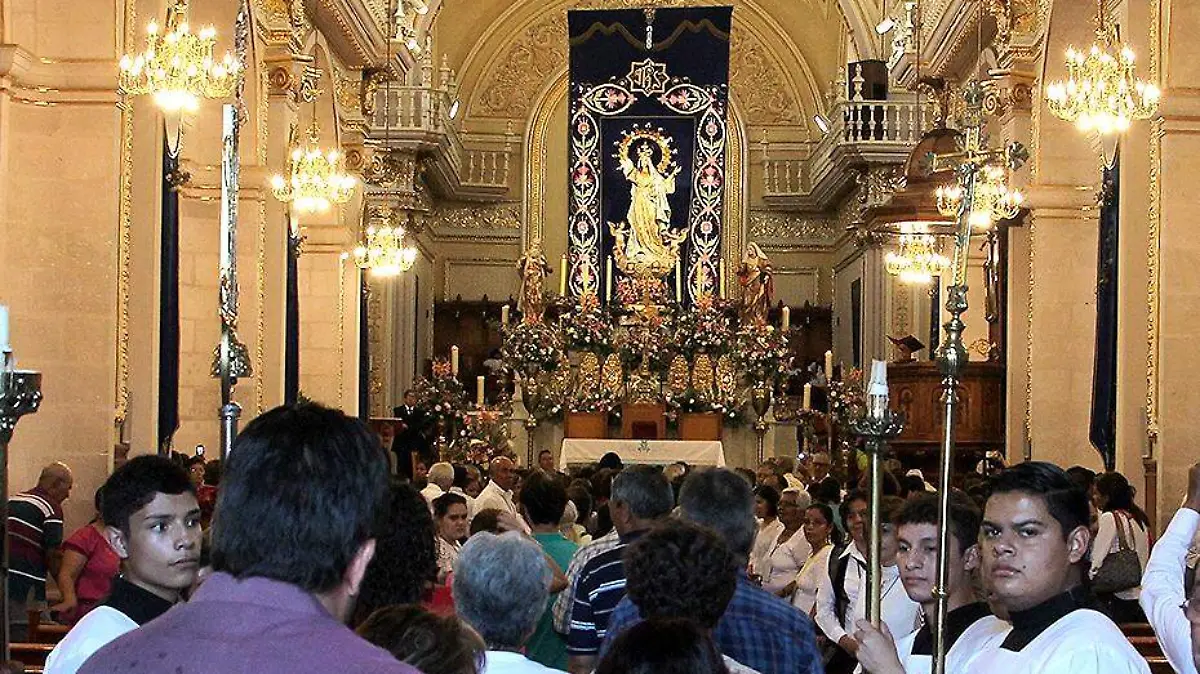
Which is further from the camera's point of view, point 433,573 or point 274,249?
point 274,249

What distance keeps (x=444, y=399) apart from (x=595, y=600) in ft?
62.3

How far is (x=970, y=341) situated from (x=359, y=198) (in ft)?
27.4

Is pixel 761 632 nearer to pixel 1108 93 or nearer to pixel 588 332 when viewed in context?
pixel 1108 93

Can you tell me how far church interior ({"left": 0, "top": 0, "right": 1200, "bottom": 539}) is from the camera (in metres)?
12.8

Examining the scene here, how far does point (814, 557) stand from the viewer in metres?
9.14

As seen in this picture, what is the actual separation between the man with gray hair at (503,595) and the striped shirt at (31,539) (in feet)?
17.6

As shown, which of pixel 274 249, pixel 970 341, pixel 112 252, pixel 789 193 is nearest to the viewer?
pixel 112 252

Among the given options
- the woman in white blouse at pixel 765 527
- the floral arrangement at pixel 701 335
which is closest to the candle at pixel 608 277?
the floral arrangement at pixel 701 335

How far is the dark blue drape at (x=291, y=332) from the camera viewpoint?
1908cm

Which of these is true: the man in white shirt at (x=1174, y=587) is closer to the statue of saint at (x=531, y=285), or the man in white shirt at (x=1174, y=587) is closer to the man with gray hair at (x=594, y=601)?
the man with gray hair at (x=594, y=601)

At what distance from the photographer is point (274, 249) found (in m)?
18.7

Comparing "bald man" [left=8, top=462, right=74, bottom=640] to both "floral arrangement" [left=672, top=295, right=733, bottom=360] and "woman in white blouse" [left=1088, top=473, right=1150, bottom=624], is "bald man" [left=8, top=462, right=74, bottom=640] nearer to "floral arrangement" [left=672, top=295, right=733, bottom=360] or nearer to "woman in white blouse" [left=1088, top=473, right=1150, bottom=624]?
"woman in white blouse" [left=1088, top=473, right=1150, bottom=624]

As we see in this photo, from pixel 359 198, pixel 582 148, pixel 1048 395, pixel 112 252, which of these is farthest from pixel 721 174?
pixel 112 252

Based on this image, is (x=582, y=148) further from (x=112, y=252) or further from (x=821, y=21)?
(x=112, y=252)
